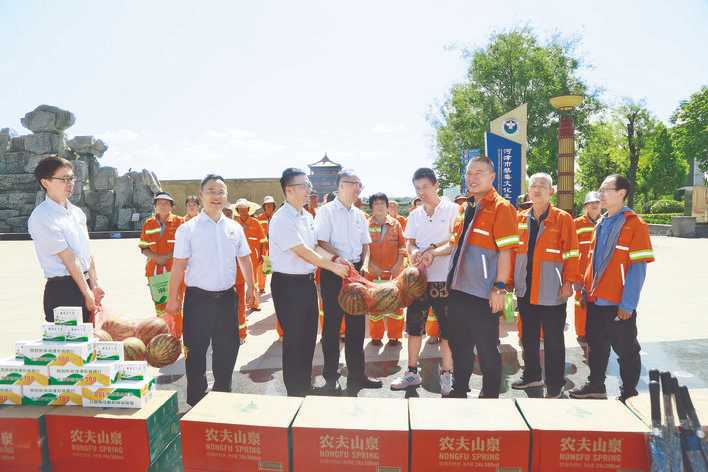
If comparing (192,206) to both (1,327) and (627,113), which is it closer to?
(1,327)

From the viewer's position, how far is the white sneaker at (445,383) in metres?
4.05

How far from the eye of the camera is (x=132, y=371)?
2348mm

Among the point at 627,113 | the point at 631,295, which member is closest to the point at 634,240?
the point at 631,295

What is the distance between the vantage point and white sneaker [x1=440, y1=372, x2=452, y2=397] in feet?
13.3

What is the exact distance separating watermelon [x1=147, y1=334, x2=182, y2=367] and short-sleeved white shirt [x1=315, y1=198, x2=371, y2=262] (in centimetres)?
150

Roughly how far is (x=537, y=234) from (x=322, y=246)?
6.15ft

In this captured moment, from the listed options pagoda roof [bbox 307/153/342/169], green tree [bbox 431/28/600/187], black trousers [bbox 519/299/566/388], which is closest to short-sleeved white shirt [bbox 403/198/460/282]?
black trousers [bbox 519/299/566/388]

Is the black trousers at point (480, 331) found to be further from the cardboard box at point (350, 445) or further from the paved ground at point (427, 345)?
the cardboard box at point (350, 445)

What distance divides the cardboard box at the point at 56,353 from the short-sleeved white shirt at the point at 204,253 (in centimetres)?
98

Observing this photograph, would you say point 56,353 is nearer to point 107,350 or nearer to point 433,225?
point 107,350

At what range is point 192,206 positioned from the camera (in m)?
6.55

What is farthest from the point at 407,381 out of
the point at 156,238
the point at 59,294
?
the point at 156,238

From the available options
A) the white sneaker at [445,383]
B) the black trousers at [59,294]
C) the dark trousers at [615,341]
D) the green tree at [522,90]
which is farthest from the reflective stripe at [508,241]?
the green tree at [522,90]

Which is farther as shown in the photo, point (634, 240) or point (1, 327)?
point (1, 327)
